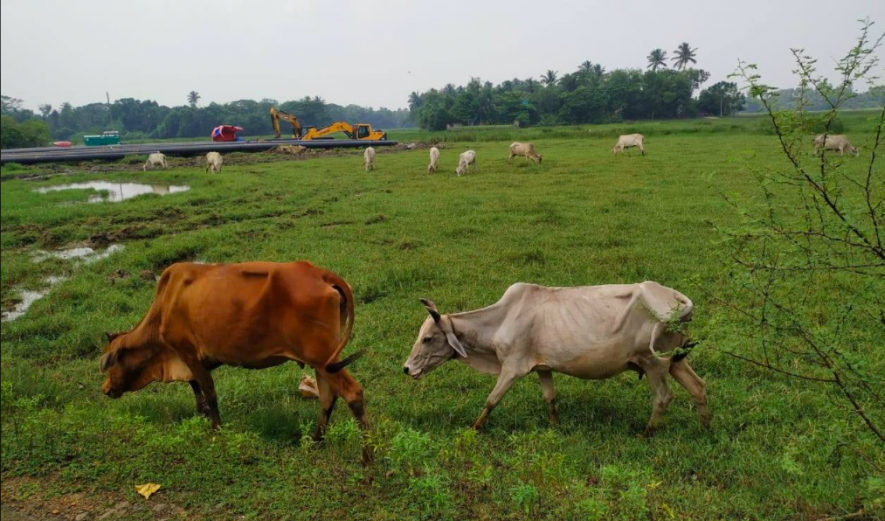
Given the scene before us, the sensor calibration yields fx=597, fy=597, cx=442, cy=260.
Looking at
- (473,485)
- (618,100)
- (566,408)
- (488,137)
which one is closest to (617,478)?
(473,485)

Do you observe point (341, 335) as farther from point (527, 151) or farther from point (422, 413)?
point (527, 151)

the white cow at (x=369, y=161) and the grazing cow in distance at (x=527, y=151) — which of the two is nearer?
the white cow at (x=369, y=161)

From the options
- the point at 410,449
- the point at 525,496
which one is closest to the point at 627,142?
the point at 410,449

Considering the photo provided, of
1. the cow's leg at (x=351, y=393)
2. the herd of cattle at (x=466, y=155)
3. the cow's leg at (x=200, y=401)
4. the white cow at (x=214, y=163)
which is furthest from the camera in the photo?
the white cow at (x=214, y=163)

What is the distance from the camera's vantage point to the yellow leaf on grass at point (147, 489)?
12.3ft

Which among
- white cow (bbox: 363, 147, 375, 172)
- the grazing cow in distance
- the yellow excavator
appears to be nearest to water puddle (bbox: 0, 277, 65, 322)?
white cow (bbox: 363, 147, 375, 172)

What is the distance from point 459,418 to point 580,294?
1.52m

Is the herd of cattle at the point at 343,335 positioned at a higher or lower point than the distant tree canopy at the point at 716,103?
lower

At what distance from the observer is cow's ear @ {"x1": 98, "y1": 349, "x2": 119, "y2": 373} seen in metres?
5.07

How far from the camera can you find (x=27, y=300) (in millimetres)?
8289

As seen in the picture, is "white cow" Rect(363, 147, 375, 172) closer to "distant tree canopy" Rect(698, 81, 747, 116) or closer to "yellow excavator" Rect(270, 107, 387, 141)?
"yellow excavator" Rect(270, 107, 387, 141)

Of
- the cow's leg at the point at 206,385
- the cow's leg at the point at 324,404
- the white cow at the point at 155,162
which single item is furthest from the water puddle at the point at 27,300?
the white cow at the point at 155,162

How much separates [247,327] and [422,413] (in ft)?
5.58

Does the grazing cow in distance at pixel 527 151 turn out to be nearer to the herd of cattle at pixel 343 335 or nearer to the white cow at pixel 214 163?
the white cow at pixel 214 163
